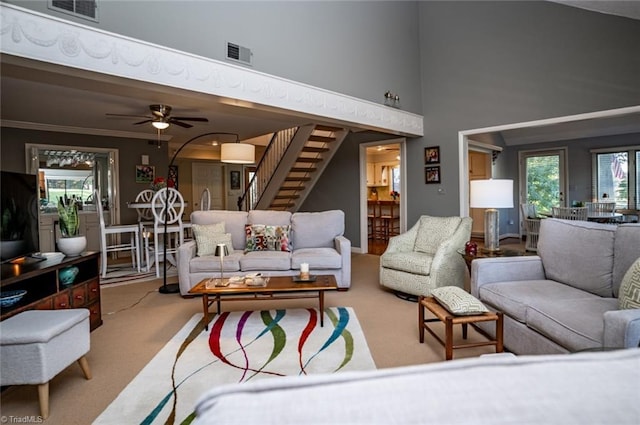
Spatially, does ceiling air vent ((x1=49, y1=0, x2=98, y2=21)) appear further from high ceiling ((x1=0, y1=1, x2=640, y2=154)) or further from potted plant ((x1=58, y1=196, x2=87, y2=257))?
potted plant ((x1=58, y1=196, x2=87, y2=257))

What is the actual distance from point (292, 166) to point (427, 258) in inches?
161

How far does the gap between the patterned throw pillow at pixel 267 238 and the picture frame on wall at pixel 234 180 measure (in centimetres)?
650

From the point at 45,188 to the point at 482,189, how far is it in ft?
23.6

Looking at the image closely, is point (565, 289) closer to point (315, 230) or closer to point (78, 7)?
point (315, 230)

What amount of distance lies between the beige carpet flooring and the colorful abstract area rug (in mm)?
90

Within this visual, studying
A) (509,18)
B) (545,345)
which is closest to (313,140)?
(509,18)

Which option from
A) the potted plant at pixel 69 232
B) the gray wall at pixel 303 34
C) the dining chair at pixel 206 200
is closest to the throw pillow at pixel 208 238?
the potted plant at pixel 69 232

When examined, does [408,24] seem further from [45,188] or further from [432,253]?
[45,188]

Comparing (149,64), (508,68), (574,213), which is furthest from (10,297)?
(574,213)

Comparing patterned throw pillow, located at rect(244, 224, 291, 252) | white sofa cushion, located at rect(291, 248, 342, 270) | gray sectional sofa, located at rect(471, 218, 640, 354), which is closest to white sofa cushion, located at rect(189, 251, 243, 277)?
patterned throw pillow, located at rect(244, 224, 291, 252)

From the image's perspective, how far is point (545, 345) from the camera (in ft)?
6.84

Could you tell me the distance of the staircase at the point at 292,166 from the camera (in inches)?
277

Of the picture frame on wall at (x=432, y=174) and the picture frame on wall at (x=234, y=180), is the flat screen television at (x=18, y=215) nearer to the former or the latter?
the picture frame on wall at (x=432, y=174)

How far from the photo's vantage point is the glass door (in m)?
8.51
